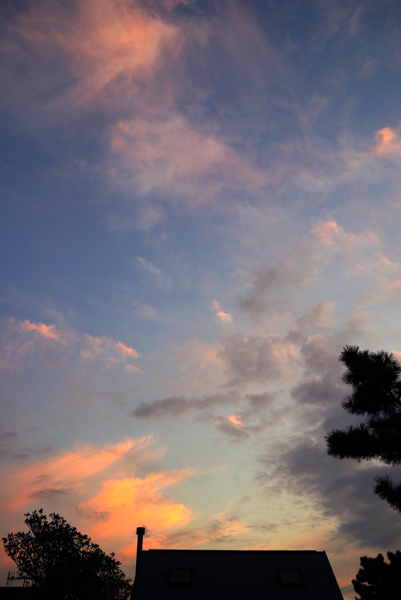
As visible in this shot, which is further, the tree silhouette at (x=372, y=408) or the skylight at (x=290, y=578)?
the skylight at (x=290, y=578)

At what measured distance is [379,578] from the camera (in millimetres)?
24219

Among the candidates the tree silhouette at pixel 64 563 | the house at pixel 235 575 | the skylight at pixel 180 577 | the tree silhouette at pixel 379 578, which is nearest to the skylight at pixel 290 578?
the house at pixel 235 575

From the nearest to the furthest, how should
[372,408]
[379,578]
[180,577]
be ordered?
[372,408] < [379,578] < [180,577]

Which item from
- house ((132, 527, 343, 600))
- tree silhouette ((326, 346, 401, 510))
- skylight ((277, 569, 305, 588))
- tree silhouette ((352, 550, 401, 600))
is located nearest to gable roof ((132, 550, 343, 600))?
house ((132, 527, 343, 600))

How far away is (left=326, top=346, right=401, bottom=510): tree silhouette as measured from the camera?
1566 cm

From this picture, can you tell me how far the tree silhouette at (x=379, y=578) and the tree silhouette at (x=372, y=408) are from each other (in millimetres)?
9796

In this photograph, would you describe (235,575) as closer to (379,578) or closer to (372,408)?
(379,578)

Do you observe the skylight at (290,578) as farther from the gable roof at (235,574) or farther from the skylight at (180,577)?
the skylight at (180,577)

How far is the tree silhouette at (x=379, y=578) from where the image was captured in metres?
21.1

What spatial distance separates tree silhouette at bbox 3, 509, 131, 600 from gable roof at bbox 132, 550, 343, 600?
631 centimetres

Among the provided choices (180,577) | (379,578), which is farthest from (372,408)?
(180,577)

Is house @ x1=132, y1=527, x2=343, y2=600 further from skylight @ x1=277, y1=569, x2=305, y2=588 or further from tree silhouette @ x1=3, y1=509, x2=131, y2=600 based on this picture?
tree silhouette @ x1=3, y1=509, x2=131, y2=600

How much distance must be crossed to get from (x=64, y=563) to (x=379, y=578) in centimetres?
1997

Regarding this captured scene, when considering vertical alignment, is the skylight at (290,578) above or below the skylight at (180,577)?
below
